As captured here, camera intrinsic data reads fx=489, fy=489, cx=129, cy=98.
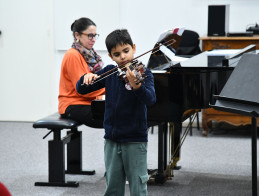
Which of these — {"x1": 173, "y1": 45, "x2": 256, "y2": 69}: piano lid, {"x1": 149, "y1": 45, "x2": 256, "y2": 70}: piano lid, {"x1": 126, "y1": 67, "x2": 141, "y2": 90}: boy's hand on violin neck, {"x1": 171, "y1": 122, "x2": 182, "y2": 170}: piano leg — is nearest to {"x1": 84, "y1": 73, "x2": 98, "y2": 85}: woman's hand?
{"x1": 126, "y1": 67, "x2": 141, "y2": 90}: boy's hand on violin neck

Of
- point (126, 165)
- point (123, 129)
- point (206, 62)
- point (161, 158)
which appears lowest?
point (161, 158)

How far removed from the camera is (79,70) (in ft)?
12.0

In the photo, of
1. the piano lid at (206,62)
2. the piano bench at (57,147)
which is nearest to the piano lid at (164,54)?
the piano lid at (206,62)

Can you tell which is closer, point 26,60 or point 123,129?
point 123,129

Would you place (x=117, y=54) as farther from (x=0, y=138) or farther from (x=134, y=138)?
(x=0, y=138)

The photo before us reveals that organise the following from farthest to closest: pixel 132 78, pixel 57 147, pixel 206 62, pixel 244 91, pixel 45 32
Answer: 1. pixel 45 32
2. pixel 206 62
3. pixel 57 147
4. pixel 244 91
5. pixel 132 78

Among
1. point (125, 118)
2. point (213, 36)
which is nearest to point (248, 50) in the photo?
point (213, 36)

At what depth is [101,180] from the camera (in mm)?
3824

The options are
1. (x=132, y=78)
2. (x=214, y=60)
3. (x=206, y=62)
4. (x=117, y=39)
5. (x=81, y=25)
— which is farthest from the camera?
(x=214, y=60)

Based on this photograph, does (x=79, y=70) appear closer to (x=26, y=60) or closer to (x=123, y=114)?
(x=123, y=114)

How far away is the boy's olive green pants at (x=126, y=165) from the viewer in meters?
2.49

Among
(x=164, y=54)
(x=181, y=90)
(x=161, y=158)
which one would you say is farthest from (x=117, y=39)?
(x=161, y=158)

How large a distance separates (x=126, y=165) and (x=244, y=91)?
0.75 meters

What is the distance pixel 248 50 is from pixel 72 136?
1557mm
